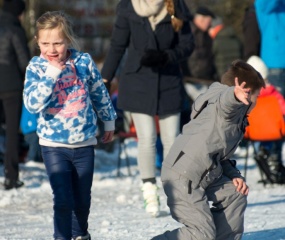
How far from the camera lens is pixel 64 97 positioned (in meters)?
6.33

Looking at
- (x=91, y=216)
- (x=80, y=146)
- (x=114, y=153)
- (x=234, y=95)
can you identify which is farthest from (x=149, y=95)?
(x=114, y=153)

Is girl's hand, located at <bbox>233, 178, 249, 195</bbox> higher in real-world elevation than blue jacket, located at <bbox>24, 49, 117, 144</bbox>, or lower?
lower

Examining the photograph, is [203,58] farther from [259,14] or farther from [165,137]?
[165,137]

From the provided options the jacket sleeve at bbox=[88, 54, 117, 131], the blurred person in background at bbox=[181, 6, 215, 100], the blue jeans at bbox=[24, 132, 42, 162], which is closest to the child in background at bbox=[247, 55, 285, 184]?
the blue jeans at bbox=[24, 132, 42, 162]

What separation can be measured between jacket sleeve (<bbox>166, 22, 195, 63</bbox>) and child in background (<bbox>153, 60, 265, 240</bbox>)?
6.81ft

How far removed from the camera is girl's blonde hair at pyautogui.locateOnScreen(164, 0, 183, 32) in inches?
327

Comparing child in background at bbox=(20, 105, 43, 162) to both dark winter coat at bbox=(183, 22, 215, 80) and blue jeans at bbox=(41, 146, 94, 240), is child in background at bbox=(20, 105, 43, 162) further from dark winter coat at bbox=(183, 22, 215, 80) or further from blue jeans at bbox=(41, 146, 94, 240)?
blue jeans at bbox=(41, 146, 94, 240)

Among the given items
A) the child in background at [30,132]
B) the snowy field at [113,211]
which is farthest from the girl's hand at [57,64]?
the child in background at [30,132]

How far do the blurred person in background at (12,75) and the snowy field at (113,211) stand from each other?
278 millimetres

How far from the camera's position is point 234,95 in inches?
228

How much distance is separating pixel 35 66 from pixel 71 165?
0.65 metres

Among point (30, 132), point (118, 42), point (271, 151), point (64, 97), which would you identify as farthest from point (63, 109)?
point (30, 132)

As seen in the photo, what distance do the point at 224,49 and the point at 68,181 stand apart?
9.80 meters

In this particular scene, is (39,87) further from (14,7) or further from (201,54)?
(201,54)
